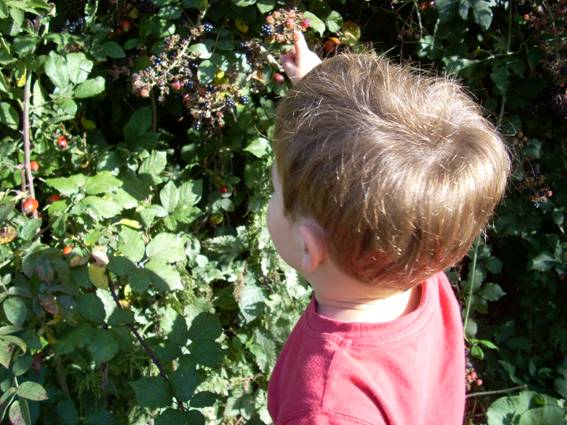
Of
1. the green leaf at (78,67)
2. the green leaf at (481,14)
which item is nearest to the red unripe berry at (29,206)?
the green leaf at (78,67)

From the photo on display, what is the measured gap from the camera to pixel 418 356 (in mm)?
1182

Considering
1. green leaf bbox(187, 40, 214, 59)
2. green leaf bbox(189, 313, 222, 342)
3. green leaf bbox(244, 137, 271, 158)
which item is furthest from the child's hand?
green leaf bbox(189, 313, 222, 342)

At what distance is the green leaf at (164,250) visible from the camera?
175 centimetres

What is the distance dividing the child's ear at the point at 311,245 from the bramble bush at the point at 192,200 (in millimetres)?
580

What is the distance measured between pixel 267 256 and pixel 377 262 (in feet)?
3.18

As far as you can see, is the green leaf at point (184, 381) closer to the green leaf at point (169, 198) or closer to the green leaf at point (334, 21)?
the green leaf at point (169, 198)

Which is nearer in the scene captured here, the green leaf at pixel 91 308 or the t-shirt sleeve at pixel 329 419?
the t-shirt sleeve at pixel 329 419

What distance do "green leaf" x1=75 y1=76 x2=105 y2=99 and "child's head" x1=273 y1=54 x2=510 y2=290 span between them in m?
0.87

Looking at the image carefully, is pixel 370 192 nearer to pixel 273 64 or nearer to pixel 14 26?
pixel 273 64

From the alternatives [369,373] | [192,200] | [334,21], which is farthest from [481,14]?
[369,373]

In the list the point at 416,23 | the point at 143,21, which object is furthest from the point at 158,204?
the point at 416,23

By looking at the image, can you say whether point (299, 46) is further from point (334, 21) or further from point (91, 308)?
point (91, 308)

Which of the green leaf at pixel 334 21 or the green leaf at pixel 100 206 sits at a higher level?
the green leaf at pixel 334 21

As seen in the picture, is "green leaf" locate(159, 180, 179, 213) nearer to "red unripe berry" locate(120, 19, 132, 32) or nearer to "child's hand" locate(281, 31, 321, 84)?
"red unripe berry" locate(120, 19, 132, 32)
